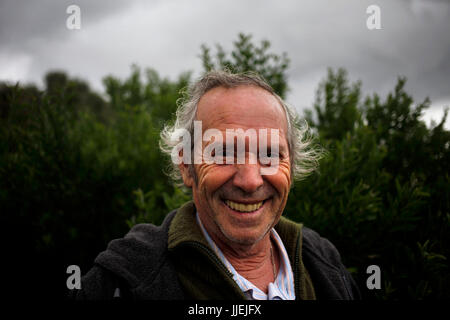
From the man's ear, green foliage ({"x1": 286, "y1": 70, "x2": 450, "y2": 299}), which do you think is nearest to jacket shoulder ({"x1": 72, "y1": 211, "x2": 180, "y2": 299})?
the man's ear

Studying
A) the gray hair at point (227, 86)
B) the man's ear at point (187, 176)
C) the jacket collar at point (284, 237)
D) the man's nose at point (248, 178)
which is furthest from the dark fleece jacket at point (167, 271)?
the gray hair at point (227, 86)

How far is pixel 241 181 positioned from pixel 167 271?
1.98 feet

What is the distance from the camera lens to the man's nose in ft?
5.37

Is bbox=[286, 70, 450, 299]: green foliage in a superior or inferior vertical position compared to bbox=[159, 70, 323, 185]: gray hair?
inferior

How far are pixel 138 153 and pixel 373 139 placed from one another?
257 cm

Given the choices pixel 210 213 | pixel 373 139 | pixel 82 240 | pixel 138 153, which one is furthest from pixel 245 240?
pixel 138 153

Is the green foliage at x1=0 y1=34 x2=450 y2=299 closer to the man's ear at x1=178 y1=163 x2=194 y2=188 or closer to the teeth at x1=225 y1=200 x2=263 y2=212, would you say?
the man's ear at x1=178 y1=163 x2=194 y2=188

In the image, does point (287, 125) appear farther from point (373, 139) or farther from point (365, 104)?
point (365, 104)

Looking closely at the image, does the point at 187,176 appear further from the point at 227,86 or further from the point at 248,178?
the point at 227,86

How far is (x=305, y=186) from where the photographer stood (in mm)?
2744

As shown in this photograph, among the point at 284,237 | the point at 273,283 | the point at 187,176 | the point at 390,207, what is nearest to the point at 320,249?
the point at 284,237

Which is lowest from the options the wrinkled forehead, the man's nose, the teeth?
the teeth

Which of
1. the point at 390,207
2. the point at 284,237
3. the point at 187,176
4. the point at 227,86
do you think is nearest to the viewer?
the point at 227,86

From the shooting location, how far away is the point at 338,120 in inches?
150
